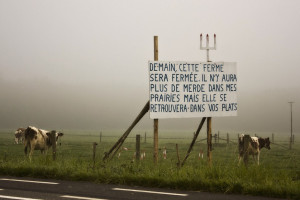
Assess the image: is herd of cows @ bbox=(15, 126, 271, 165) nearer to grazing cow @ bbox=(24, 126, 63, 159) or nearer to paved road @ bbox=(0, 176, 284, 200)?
grazing cow @ bbox=(24, 126, 63, 159)

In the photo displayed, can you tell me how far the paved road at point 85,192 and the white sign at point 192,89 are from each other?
167 inches

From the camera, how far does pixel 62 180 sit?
12469 millimetres

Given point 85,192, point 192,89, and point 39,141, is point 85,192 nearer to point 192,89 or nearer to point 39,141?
point 192,89

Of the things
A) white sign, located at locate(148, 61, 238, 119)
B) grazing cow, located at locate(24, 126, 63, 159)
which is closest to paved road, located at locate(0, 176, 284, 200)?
white sign, located at locate(148, 61, 238, 119)

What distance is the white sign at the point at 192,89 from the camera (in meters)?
14.6

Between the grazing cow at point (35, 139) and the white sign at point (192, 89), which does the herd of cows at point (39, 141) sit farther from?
the white sign at point (192, 89)

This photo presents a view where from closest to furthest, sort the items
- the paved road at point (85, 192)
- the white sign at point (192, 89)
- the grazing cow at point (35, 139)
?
the paved road at point (85, 192)
the white sign at point (192, 89)
the grazing cow at point (35, 139)

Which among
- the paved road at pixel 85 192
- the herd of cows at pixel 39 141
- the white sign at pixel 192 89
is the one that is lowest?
the paved road at pixel 85 192

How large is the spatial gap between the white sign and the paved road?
4.23 meters

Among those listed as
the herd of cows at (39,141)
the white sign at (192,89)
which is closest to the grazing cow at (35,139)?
the herd of cows at (39,141)

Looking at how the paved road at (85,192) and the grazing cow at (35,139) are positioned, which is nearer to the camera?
the paved road at (85,192)

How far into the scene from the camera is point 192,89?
48.9ft

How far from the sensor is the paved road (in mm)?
9584

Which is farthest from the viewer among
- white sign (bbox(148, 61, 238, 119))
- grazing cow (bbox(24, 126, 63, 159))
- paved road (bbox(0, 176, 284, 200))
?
grazing cow (bbox(24, 126, 63, 159))
